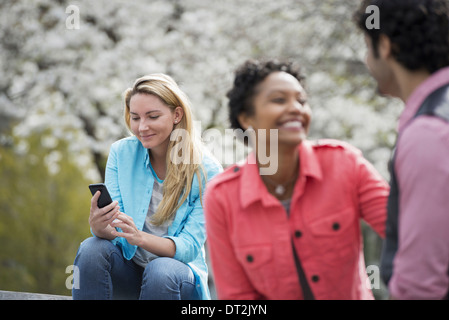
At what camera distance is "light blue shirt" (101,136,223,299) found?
2.55 meters

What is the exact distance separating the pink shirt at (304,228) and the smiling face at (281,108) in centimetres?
11

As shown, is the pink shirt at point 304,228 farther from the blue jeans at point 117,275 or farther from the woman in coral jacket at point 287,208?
the blue jeans at point 117,275

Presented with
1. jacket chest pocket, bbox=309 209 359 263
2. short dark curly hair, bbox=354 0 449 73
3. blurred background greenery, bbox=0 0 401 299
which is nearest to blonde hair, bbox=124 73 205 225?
jacket chest pocket, bbox=309 209 359 263

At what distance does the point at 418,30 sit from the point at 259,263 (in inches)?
36.1

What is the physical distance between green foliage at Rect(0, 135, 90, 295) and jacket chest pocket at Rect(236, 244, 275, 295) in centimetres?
1115

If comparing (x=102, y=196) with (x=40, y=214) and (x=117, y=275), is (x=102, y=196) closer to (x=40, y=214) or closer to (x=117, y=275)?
(x=117, y=275)

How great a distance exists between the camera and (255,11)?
7551 millimetres

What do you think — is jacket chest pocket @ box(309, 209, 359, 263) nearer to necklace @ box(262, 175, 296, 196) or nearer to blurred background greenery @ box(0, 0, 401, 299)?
necklace @ box(262, 175, 296, 196)

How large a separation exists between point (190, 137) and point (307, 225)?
0.97 metres

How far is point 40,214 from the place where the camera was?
1283 cm

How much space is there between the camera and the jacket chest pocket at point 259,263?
1.91 meters

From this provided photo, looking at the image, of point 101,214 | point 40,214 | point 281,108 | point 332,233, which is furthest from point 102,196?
point 40,214

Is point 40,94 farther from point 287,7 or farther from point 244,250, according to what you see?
point 244,250

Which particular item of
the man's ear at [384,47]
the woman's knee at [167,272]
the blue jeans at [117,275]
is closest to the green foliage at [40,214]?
the blue jeans at [117,275]
